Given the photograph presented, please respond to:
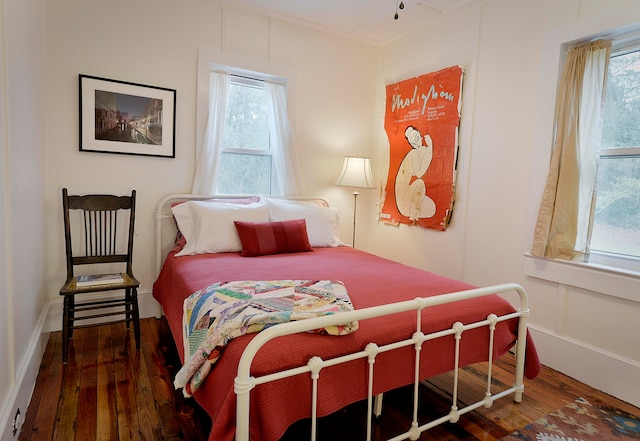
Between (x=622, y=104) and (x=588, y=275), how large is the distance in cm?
103

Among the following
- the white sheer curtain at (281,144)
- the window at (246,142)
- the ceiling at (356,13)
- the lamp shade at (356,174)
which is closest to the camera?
the ceiling at (356,13)

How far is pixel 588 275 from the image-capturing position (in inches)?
92.0

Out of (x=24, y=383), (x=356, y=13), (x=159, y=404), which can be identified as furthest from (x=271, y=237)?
(x=356, y=13)

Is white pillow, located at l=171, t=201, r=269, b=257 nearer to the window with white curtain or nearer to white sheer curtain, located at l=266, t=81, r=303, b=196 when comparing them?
the window with white curtain

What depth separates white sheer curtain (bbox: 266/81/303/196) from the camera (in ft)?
11.6

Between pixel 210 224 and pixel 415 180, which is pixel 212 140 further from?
pixel 415 180

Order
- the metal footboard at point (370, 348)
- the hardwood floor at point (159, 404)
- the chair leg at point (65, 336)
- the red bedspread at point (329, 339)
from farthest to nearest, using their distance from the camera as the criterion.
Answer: the chair leg at point (65, 336) → the hardwood floor at point (159, 404) → the red bedspread at point (329, 339) → the metal footboard at point (370, 348)

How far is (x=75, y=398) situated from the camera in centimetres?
199

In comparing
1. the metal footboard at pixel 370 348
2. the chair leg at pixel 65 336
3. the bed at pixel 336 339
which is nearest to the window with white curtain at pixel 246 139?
the bed at pixel 336 339

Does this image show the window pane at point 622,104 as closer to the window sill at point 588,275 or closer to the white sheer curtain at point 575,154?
the white sheer curtain at point 575,154

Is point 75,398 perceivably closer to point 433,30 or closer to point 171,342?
point 171,342

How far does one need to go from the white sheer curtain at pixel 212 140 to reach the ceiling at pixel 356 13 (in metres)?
0.64

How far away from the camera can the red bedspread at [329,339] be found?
4.29 feet

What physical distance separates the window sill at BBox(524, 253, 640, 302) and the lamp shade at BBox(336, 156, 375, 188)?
1558mm
